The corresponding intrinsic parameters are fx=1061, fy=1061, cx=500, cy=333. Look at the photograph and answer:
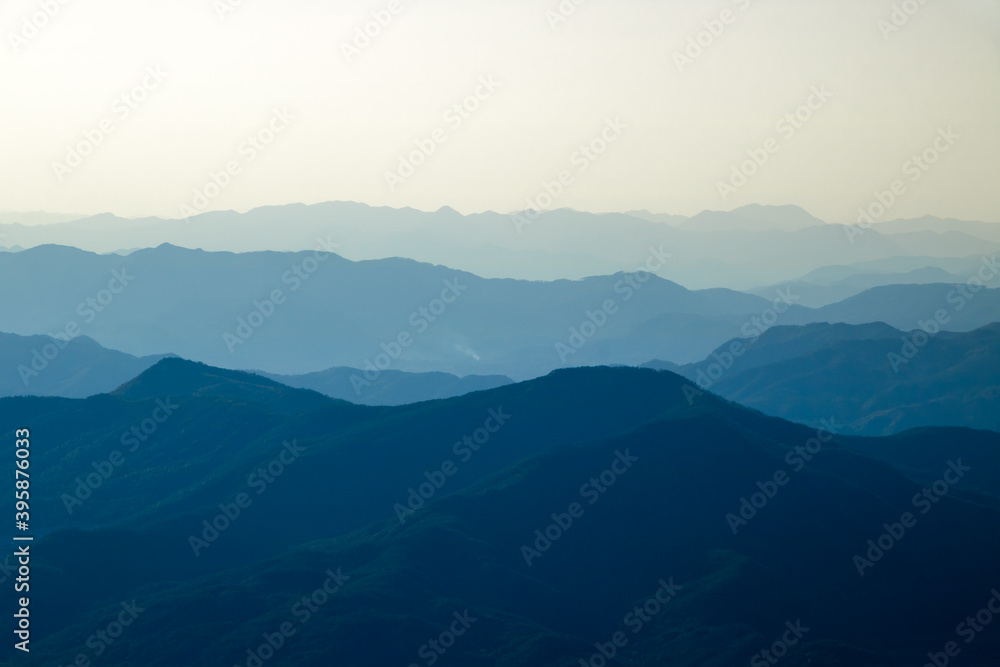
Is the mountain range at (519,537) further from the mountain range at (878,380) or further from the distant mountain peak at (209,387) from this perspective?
→ the mountain range at (878,380)

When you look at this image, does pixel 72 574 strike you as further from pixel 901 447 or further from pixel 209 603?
pixel 901 447

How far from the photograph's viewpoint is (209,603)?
51781mm

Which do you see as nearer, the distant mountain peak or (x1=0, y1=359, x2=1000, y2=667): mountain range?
(x1=0, y1=359, x2=1000, y2=667): mountain range

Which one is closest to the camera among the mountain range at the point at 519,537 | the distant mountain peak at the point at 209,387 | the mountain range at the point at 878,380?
the mountain range at the point at 519,537

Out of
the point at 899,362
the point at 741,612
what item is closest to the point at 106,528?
the point at 741,612

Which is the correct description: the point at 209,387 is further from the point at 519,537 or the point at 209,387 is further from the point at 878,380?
the point at 878,380

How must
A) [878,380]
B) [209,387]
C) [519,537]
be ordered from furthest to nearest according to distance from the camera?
[878,380] → [209,387] → [519,537]

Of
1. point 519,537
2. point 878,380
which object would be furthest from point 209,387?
point 878,380

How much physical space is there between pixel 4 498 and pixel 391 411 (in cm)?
3000

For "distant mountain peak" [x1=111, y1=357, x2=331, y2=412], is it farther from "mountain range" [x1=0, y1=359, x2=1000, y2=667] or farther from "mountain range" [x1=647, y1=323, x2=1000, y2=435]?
"mountain range" [x1=647, y1=323, x2=1000, y2=435]

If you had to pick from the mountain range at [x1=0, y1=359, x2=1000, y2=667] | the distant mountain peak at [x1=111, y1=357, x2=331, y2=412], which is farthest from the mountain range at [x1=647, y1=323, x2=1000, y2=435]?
the distant mountain peak at [x1=111, y1=357, x2=331, y2=412]

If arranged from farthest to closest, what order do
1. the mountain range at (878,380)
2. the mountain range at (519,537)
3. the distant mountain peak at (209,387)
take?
the mountain range at (878,380), the distant mountain peak at (209,387), the mountain range at (519,537)

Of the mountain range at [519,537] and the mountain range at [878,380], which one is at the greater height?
the mountain range at [878,380]

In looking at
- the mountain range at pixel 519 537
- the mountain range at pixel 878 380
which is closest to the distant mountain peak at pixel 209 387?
the mountain range at pixel 519 537
